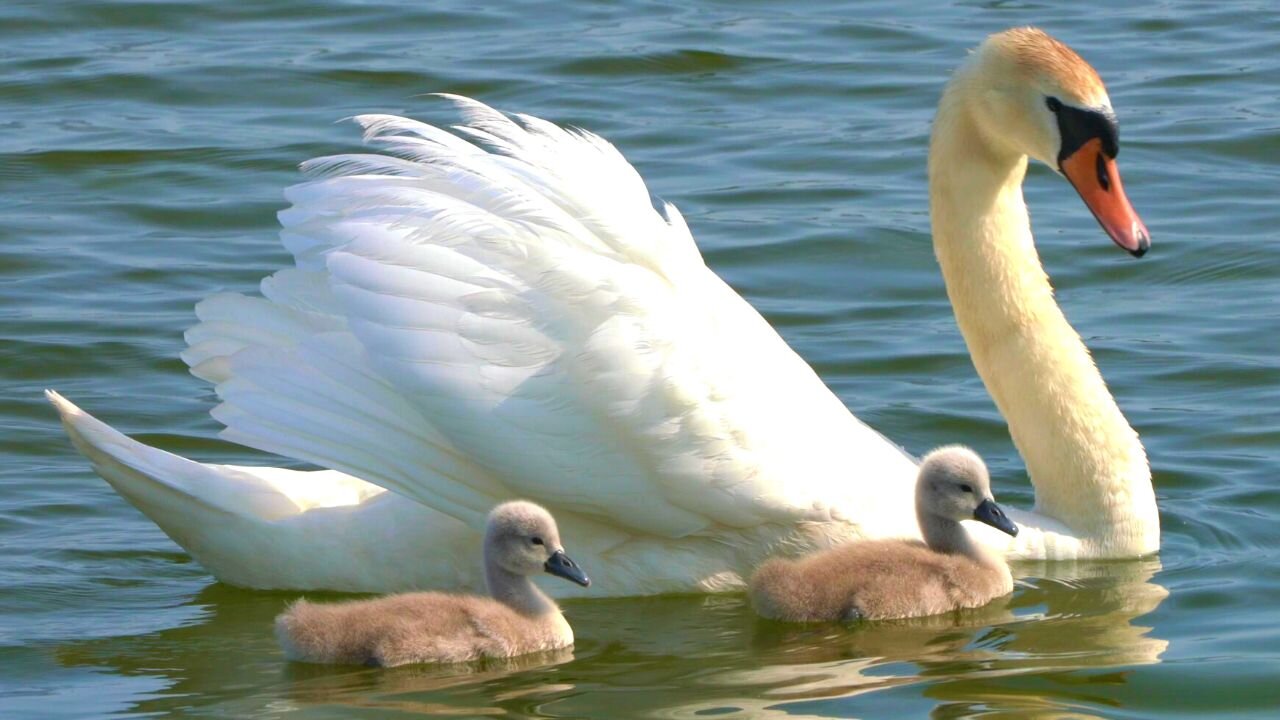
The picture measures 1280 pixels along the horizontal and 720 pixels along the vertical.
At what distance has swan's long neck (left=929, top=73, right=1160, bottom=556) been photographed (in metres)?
7.99

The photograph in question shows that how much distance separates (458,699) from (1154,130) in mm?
7933

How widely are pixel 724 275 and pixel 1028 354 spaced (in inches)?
127

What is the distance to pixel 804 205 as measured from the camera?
40.1 feet

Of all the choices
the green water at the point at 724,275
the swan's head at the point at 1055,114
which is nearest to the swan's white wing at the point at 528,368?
the green water at the point at 724,275

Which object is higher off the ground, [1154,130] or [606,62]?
[606,62]

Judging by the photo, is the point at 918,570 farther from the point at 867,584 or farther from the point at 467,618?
the point at 467,618

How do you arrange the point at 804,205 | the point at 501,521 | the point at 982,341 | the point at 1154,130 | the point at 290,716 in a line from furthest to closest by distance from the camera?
1. the point at 1154,130
2. the point at 804,205
3. the point at 982,341
4. the point at 501,521
5. the point at 290,716

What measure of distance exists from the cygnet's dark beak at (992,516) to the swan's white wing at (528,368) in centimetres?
32

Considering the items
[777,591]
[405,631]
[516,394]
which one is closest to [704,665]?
[777,591]

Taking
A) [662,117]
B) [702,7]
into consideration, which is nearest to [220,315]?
[662,117]

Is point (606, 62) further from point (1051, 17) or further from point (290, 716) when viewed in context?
point (290, 716)

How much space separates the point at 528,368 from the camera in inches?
283

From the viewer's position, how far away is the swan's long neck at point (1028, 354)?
7.99 metres

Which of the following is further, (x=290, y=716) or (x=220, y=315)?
(x=220, y=315)
